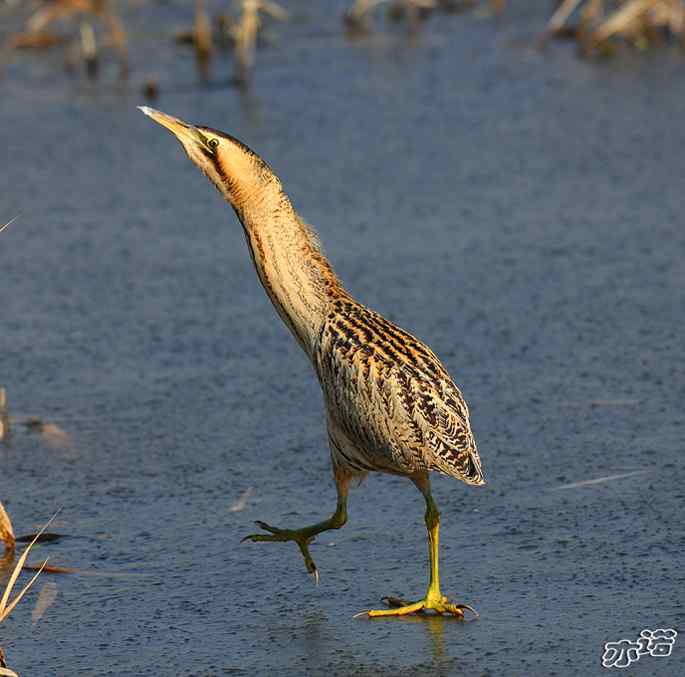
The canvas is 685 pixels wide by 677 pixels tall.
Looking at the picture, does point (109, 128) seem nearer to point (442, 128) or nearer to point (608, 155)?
point (442, 128)

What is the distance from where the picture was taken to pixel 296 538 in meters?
4.02

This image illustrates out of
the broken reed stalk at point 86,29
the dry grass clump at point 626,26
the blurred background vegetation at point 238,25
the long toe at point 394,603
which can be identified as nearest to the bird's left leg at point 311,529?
the long toe at point 394,603

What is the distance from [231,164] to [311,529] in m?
0.90

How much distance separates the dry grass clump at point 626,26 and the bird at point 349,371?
5.67 m

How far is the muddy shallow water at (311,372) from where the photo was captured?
12.4 feet

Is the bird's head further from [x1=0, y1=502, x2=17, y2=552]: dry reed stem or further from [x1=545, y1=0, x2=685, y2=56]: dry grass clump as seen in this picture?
[x1=545, y1=0, x2=685, y2=56]: dry grass clump

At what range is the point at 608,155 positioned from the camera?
25.2 feet

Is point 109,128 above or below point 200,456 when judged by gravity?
above

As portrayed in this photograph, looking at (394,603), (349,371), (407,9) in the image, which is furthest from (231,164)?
(407,9)

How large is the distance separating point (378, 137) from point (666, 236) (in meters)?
1.91

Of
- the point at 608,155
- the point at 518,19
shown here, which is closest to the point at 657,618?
the point at 608,155

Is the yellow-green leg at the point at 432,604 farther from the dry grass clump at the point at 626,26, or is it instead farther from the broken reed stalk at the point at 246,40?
the dry grass clump at the point at 626,26

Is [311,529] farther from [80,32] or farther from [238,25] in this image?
[80,32]

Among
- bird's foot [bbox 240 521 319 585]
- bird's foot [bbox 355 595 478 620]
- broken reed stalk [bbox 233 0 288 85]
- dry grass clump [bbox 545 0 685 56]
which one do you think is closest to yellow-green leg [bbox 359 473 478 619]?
bird's foot [bbox 355 595 478 620]
